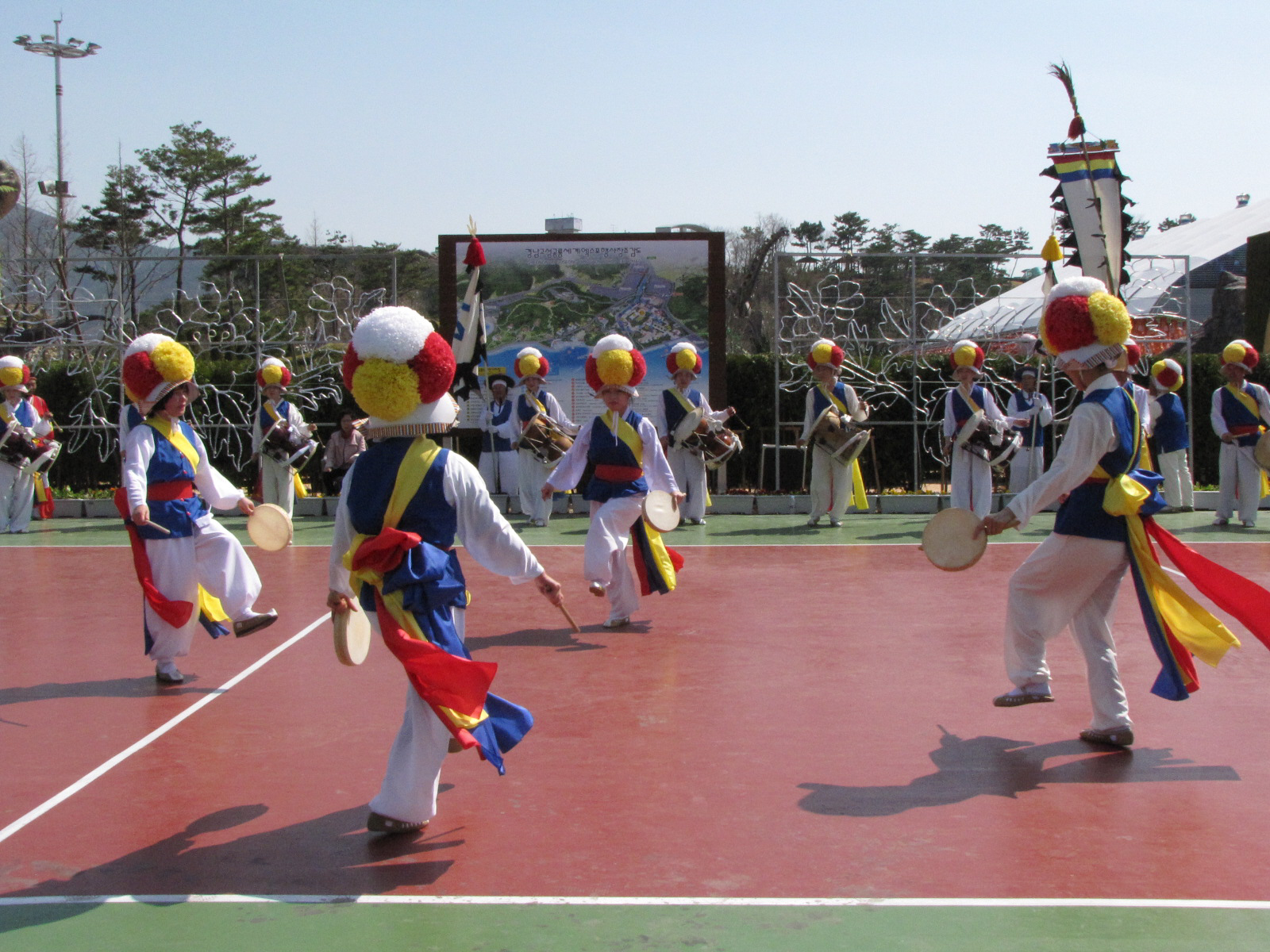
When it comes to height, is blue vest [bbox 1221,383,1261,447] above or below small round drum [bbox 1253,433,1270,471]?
above

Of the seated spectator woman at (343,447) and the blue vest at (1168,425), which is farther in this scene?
the seated spectator woman at (343,447)

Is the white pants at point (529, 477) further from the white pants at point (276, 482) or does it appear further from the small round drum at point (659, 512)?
the small round drum at point (659, 512)

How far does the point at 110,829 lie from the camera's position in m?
4.55

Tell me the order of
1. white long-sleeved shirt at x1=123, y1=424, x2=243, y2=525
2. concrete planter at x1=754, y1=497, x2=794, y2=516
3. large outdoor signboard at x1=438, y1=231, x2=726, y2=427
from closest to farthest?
white long-sleeved shirt at x1=123, y1=424, x2=243, y2=525 < concrete planter at x1=754, y1=497, x2=794, y2=516 < large outdoor signboard at x1=438, y1=231, x2=726, y2=427

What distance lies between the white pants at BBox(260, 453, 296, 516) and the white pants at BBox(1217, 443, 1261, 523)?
35.9ft

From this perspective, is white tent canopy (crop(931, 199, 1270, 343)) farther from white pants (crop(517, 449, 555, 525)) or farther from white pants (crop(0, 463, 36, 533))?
white pants (crop(0, 463, 36, 533))

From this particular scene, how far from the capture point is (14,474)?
15.0 m

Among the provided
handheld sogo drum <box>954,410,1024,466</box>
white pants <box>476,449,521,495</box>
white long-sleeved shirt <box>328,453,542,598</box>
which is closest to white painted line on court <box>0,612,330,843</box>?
white long-sleeved shirt <box>328,453,542,598</box>

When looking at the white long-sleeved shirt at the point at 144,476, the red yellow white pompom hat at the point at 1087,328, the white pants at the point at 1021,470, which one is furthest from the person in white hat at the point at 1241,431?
the white long-sleeved shirt at the point at 144,476

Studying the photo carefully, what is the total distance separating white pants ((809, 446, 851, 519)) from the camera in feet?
46.1

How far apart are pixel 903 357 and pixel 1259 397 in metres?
4.74

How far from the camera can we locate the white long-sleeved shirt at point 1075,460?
5.10 meters

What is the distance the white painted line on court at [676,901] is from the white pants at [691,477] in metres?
10.7

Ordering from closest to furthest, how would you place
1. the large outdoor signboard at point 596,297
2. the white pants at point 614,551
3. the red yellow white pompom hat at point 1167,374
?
the white pants at point 614,551, the red yellow white pompom hat at point 1167,374, the large outdoor signboard at point 596,297
